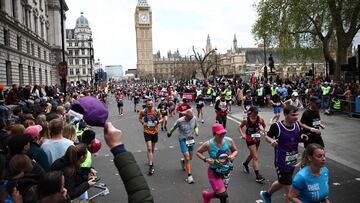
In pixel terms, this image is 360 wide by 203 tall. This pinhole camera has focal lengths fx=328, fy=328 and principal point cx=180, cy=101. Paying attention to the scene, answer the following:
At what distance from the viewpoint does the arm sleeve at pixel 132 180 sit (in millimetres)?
2105

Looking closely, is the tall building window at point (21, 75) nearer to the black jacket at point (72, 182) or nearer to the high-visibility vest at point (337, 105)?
the high-visibility vest at point (337, 105)

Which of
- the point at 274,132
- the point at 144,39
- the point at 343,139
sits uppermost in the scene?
the point at 144,39

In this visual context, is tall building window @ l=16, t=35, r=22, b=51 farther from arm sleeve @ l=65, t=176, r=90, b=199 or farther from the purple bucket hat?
the purple bucket hat

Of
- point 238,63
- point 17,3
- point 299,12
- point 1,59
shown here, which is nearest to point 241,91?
point 299,12

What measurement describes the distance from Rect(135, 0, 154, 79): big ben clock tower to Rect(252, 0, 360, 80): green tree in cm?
12207

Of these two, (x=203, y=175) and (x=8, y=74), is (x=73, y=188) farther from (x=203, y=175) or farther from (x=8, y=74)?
(x=8, y=74)

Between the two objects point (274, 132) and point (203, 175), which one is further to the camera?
point (203, 175)

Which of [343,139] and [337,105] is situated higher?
[337,105]

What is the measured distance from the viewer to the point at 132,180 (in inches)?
83.4

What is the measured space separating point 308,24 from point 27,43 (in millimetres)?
31936

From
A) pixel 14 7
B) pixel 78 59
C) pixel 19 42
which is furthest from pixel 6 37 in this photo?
pixel 78 59

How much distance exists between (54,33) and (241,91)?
4739cm

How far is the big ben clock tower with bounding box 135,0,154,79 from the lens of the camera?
15650cm

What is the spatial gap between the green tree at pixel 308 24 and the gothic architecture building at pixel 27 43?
948 inches
